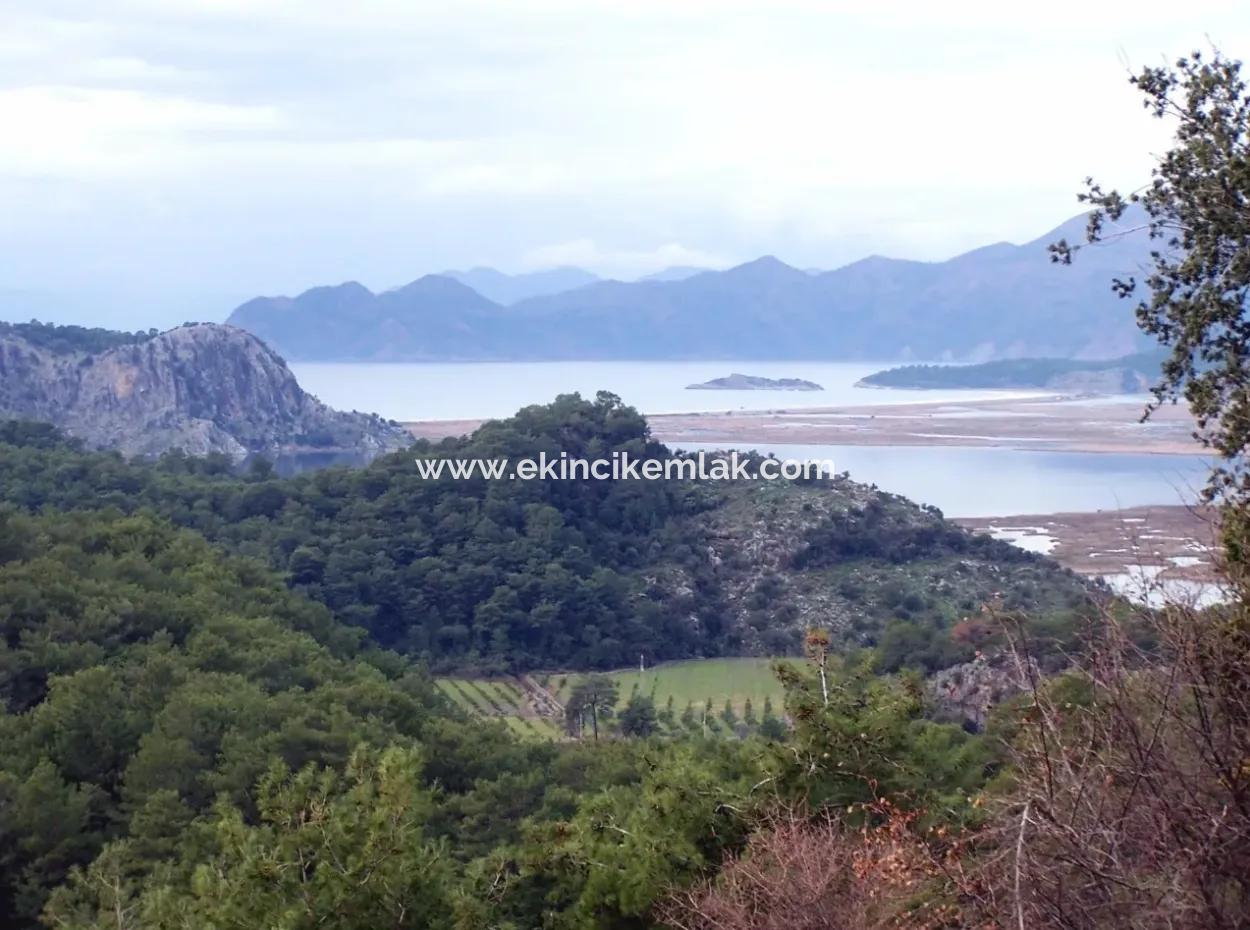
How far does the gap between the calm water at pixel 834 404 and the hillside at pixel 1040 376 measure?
2.86 metres

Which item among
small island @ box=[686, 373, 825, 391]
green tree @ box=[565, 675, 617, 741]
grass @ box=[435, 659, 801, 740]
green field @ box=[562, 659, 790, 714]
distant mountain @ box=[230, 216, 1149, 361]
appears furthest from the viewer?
distant mountain @ box=[230, 216, 1149, 361]

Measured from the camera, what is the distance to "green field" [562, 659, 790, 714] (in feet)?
63.3

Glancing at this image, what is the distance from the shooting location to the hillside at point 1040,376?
64312 mm

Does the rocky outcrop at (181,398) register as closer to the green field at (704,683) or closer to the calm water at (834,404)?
the calm water at (834,404)

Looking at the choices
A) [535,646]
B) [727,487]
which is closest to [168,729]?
[535,646]

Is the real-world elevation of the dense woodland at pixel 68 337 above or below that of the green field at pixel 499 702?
above

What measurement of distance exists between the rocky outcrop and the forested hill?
1607cm

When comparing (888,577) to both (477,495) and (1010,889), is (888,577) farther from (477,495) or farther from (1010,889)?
(1010,889)

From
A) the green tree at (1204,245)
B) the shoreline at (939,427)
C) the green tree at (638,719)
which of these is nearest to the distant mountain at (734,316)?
the shoreline at (939,427)

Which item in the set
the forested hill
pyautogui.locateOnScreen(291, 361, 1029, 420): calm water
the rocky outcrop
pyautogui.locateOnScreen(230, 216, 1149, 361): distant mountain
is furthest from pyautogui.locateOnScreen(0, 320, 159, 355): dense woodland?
pyautogui.locateOnScreen(230, 216, 1149, 361): distant mountain

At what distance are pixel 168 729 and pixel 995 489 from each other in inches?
1025

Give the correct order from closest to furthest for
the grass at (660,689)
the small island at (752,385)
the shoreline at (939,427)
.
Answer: the grass at (660,689)
the shoreline at (939,427)
the small island at (752,385)

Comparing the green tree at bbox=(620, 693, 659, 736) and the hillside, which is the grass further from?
the hillside

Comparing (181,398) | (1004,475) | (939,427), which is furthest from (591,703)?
(939,427)
